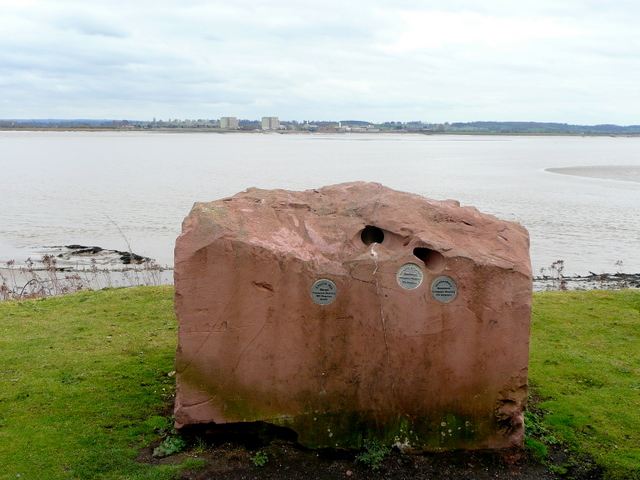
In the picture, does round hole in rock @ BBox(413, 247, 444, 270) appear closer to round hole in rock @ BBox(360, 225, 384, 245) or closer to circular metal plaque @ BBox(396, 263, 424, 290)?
circular metal plaque @ BBox(396, 263, 424, 290)

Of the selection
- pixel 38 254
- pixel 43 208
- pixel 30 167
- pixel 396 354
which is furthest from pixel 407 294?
pixel 30 167

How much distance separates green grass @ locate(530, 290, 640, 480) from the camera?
7.69m

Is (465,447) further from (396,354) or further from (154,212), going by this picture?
(154,212)

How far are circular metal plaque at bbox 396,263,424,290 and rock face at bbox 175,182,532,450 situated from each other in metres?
0.01

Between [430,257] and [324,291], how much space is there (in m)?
1.33

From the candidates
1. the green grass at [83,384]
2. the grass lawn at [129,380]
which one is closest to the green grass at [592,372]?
the grass lawn at [129,380]

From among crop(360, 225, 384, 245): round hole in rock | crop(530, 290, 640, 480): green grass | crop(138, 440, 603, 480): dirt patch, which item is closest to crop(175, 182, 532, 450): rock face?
crop(138, 440, 603, 480): dirt patch

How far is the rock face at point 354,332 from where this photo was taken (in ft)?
23.5

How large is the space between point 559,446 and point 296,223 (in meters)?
4.21

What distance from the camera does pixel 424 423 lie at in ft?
24.3

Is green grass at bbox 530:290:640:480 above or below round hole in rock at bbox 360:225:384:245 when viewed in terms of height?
below

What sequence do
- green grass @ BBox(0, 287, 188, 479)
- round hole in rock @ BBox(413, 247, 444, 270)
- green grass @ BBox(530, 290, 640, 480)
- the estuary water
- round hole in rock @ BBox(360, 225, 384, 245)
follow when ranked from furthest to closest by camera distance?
the estuary water, round hole in rock @ BBox(360, 225, 384, 245), green grass @ BBox(530, 290, 640, 480), round hole in rock @ BBox(413, 247, 444, 270), green grass @ BBox(0, 287, 188, 479)

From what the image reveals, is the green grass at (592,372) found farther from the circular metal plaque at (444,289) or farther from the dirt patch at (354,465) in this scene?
the circular metal plaque at (444,289)

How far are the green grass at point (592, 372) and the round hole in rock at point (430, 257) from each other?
2780 millimetres
